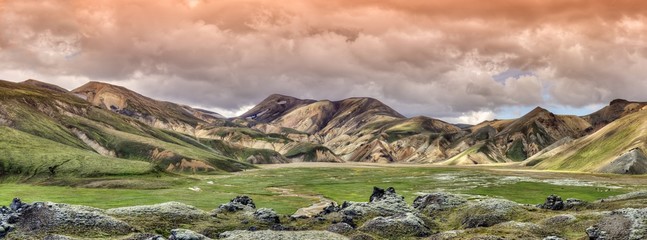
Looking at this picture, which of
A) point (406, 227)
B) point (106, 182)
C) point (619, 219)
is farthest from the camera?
point (106, 182)

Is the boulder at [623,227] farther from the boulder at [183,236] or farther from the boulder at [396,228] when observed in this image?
the boulder at [183,236]

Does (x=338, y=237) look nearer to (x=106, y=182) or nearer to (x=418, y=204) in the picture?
(x=418, y=204)

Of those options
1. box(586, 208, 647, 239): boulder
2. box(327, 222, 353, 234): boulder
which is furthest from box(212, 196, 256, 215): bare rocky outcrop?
box(586, 208, 647, 239): boulder

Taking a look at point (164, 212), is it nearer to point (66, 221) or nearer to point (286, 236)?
point (66, 221)

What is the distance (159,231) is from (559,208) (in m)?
63.8

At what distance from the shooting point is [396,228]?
63.8 meters

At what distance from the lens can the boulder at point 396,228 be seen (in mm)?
62750

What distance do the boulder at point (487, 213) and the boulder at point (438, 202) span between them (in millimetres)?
4915

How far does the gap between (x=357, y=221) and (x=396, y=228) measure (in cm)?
934

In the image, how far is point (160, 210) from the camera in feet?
234

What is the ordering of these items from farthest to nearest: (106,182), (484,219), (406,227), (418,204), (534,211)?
(106,182), (418,204), (534,211), (484,219), (406,227)

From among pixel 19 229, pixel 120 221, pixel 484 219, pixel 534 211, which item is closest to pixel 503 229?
pixel 484 219

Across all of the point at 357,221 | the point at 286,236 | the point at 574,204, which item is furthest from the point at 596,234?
the point at 286,236

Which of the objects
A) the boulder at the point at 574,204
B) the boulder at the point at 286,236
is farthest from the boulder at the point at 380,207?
the boulder at the point at 574,204
